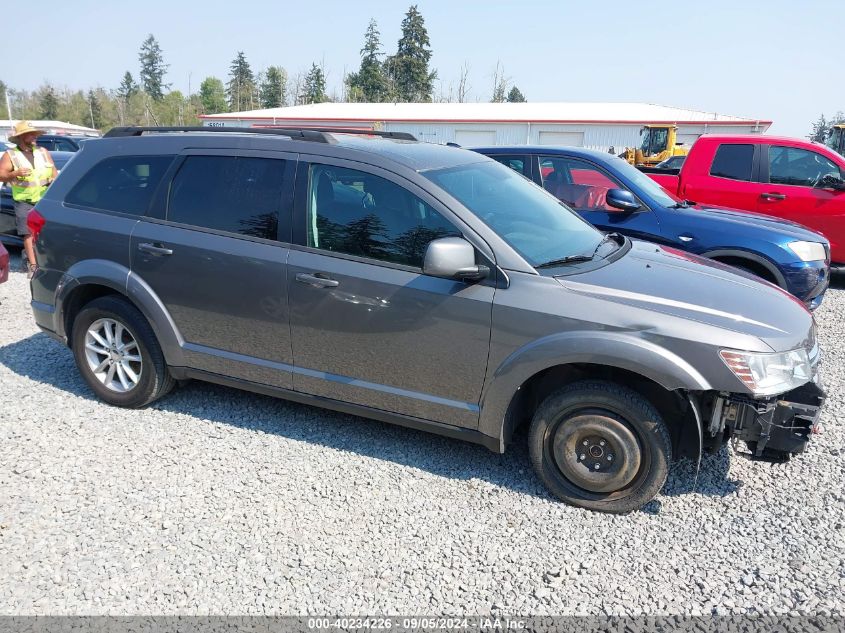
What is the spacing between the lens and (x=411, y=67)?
76.2 meters

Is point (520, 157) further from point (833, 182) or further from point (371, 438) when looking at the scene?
point (833, 182)

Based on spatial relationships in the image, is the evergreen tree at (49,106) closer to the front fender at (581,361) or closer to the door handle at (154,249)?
the door handle at (154,249)

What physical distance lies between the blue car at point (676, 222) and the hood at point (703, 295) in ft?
7.36

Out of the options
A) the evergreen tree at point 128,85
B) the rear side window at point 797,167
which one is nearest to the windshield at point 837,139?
the rear side window at point 797,167

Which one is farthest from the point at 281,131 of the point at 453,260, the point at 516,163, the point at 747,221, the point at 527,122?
the point at 527,122

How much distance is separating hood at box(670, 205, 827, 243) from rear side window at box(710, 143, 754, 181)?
189cm

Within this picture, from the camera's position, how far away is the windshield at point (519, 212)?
3506mm

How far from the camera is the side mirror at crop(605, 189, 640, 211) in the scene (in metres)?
5.92

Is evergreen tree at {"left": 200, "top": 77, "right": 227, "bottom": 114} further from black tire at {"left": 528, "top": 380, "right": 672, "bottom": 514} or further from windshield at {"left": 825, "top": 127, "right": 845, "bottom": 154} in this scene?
black tire at {"left": 528, "top": 380, "right": 672, "bottom": 514}

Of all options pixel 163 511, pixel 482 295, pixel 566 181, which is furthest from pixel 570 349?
pixel 566 181

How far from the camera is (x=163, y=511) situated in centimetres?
326

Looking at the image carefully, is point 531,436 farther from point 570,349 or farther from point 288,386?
point 288,386

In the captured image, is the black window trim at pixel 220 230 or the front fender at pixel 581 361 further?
the black window trim at pixel 220 230

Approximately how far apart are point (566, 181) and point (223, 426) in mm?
Result: 4329
